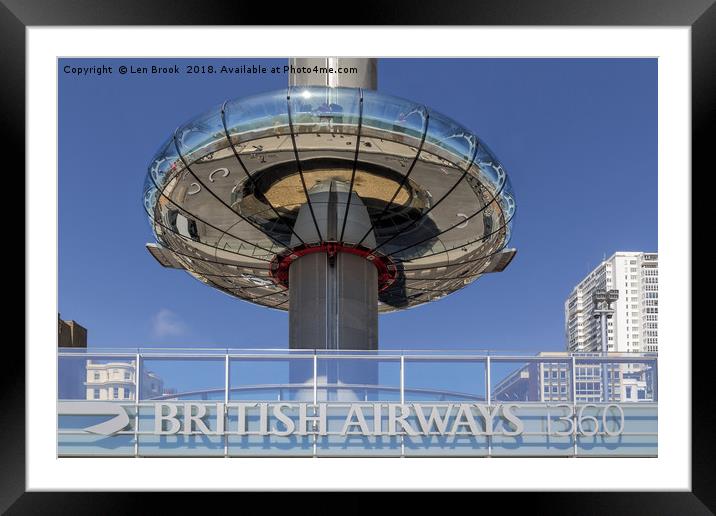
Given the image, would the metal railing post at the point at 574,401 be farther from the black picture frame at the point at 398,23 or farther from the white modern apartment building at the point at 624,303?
the white modern apartment building at the point at 624,303

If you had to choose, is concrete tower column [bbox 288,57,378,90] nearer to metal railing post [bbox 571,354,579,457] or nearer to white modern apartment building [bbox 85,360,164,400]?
white modern apartment building [bbox 85,360,164,400]

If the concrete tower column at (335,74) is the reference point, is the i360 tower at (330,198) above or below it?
below

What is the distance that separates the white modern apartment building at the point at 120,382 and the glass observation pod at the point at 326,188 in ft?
18.1

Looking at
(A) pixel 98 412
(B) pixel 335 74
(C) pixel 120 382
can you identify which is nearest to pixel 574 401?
(C) pixel 120 382

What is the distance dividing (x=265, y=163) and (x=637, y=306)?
51497 mm

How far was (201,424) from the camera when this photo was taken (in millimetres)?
17281

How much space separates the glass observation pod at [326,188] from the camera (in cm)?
2019

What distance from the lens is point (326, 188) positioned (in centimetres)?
2320

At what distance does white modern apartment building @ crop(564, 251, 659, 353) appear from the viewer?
61.4 metres

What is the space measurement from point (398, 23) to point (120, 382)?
9210 mm

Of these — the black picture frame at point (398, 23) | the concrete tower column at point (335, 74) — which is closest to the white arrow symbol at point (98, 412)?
the black picture frame at point (398, 23)

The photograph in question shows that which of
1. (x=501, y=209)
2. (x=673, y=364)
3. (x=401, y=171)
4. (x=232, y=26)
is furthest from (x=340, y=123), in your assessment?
(x=673, y=364)

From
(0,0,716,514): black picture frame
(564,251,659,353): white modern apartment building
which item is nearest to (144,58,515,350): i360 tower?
(0,0,716,514): black picture frame

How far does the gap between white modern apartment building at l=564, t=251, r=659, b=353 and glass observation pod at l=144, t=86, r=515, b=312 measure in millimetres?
30403
